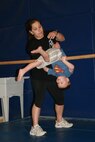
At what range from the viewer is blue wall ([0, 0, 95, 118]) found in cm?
362

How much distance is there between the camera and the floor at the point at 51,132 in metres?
2.76

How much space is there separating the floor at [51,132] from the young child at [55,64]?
50 centimetres

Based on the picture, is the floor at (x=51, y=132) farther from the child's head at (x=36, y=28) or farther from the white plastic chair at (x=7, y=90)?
the child's head at (x=36, y=28)

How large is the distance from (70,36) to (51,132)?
1.34 m

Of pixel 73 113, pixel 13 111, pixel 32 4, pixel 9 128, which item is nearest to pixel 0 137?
pixel 9 128

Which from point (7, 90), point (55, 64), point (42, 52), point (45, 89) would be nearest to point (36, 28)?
point (42, 52)

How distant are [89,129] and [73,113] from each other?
0.71 metres

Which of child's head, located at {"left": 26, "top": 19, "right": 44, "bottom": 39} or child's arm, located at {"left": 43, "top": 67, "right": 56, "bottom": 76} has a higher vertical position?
child's head, located at {"left": 26, "top": 19, "right": 44, "bottom": 39}

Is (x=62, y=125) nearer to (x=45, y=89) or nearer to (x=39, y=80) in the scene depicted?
(x=45, y=89)

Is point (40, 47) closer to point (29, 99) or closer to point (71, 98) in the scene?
point (71, 98)

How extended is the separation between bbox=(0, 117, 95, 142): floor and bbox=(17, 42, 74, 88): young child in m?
0.50

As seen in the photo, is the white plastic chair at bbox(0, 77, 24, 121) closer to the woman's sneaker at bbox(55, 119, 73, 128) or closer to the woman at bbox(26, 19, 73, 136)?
the woman at bbox(26, 19, 73, 136)

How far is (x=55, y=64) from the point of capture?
10.1ft

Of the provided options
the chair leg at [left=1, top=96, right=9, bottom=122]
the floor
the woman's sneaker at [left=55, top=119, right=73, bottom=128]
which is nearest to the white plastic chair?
the chair leg at [left=1, top=96, right=9, bottom=122]
